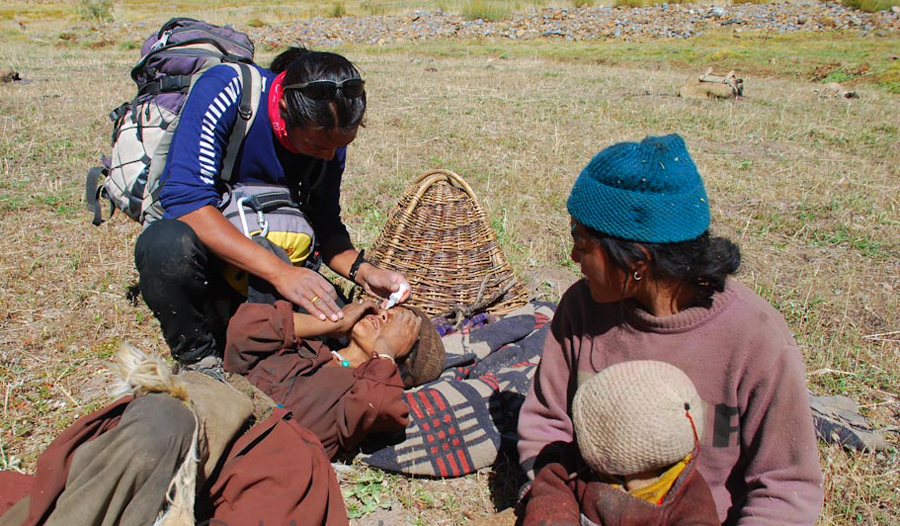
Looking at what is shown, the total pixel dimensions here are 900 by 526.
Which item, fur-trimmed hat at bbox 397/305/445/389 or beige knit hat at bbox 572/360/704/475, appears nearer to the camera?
beige knit hat at bbox 572/360/704/475

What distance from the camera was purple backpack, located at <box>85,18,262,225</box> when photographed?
3.17 m

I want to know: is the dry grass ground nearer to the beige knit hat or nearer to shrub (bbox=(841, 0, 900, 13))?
the beige knit hat

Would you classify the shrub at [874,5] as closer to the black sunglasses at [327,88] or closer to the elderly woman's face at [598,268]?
the black sunglasses at [327,88]

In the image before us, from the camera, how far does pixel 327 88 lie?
2.87 m

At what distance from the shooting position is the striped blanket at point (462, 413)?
9.58 feet

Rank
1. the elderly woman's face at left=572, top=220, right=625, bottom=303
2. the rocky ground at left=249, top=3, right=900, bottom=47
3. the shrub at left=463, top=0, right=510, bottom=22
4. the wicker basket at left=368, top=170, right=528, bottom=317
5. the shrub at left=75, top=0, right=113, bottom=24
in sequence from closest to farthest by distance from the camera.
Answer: the elderly woman's face at left=572, top=220, right=625, bottom=303 → the wicker basket at left=368, top=170, right=528, bottom=317 → the rocky ground at left=249, top=3, right=900, bottom=47 → the shrub at left=463, top=0, right=510, bottom=22 → the shrub at left=75, top=0, right=113, bottom=24

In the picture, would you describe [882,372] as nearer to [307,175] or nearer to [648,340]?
[648,340]

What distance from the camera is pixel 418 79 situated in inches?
492

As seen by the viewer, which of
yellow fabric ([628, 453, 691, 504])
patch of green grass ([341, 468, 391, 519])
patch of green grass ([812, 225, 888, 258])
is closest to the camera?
yellow fabric ([628, 453, 691, 504])

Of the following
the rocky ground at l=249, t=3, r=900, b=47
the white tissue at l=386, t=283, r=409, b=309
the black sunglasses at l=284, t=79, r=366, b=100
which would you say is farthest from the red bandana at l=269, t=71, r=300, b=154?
the rocky ground at l=249, t=3, r=900, b=47

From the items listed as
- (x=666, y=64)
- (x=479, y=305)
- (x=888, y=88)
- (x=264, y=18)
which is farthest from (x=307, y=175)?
(x=264, y=18)

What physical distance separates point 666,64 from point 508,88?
647 cm

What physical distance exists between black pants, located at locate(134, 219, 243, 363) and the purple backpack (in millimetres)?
347

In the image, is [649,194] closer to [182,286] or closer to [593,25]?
[182,286]
